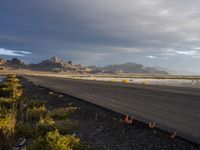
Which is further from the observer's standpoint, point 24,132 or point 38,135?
point 24,132

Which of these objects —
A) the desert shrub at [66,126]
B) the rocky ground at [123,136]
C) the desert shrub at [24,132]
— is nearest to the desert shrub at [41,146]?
the rocky ground at [123,136]

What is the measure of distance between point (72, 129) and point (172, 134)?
11.3 feet

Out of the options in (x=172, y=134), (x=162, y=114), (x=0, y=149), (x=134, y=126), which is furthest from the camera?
(x=162, y=114)

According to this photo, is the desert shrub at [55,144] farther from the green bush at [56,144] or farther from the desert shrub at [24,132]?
the desert shrub at [24,132]

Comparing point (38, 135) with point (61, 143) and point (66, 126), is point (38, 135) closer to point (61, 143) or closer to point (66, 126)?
point (66, 126)

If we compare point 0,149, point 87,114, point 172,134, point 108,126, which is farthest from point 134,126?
point 0,149

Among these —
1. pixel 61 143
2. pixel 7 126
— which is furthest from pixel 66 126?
pixel 61 143

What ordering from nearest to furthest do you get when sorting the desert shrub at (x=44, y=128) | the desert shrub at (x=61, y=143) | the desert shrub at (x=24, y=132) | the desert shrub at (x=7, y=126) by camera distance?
1. the desert shrub at (x=61, y=143)
2. the desert shrub at (x=7, y=126)
3. the desert shrub at (x=44, y=128)
4. the desert shrub at (x=24, y=132)

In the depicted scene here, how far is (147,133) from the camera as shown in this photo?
11922 millimetres

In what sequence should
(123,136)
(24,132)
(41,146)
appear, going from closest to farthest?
(41,146), (123,136), (24,132)

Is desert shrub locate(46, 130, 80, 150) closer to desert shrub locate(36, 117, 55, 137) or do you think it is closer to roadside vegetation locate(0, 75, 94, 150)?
roadside vegetation locate(0, 75, 94, 150)

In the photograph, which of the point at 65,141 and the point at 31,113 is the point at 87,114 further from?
the point at 65,141

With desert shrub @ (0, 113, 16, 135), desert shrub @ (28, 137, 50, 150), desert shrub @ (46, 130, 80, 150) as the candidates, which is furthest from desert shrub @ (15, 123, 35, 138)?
desert shrub @ (28, 137, 50, 150)

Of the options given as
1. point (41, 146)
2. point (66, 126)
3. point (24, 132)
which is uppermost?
point (41, 146)
